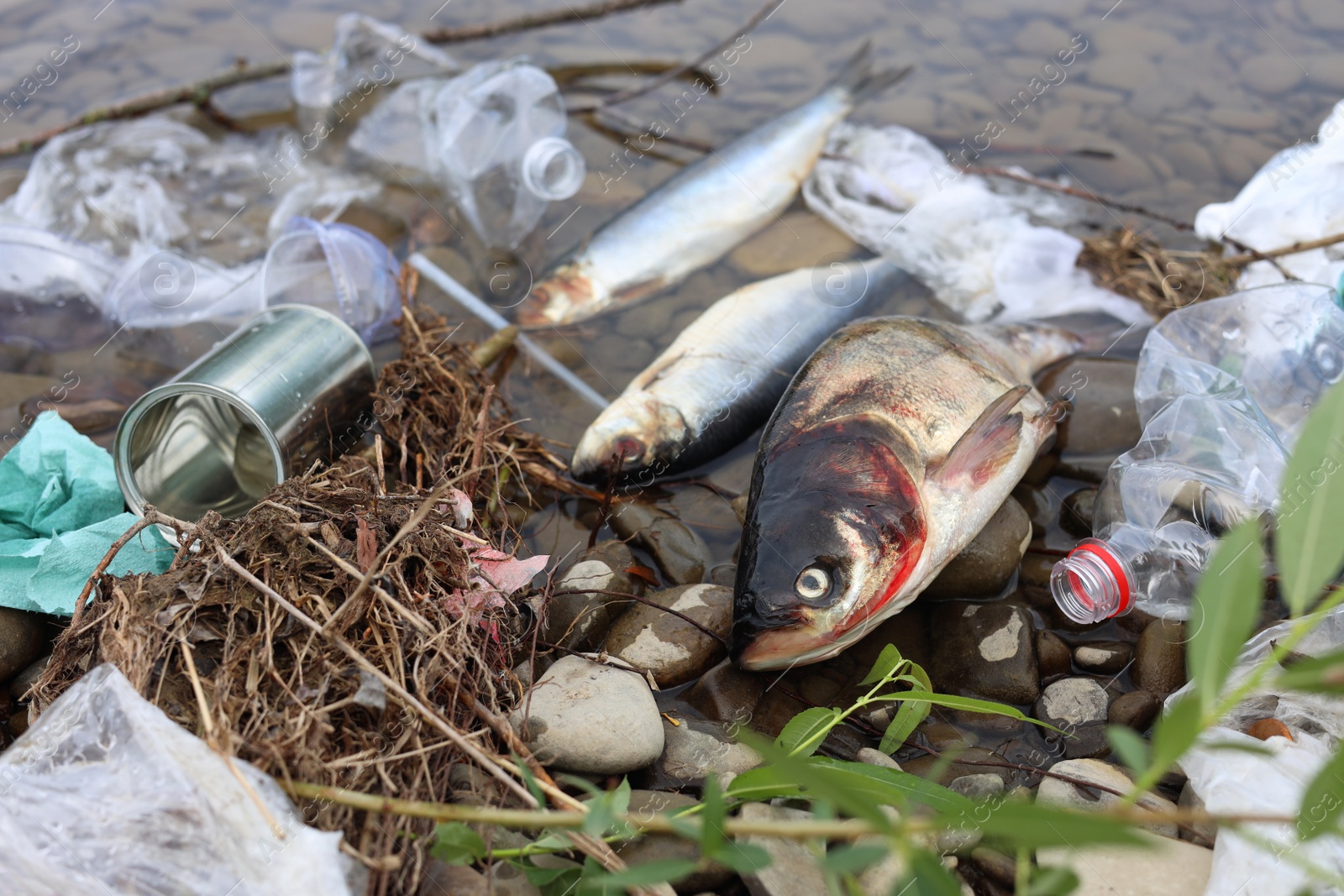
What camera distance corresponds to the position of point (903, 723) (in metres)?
2.61

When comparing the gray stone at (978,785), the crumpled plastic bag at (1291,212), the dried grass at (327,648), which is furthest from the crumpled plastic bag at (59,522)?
the crumpled plastic bag at (1291,212)

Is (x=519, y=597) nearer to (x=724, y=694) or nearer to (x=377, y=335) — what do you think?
(x=724, y=694)

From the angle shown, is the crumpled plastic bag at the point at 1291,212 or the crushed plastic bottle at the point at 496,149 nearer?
the crumpled plastic bag at the point at 1291,212

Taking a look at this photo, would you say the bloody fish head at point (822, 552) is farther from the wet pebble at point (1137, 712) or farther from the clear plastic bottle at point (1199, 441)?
the wet pebble at point (1137, 712)

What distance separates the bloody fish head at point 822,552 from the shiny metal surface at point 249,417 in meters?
1.79

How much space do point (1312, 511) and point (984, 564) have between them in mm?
1700

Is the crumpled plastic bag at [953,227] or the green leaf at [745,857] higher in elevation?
the green leaf at [745,857]

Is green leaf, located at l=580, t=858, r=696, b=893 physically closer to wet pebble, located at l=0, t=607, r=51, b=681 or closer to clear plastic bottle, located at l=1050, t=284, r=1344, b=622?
clear plastic bottle, located at l=1050, t=284, r=1344, b=622

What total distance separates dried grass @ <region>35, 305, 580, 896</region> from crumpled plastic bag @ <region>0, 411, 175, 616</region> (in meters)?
0.54

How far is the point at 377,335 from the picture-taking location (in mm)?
4398

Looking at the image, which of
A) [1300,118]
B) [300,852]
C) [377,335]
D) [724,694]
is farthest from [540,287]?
[1300,118]

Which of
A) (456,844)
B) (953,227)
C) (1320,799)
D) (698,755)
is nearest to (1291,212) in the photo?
(953,227)

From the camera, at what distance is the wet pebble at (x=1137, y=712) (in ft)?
9.10

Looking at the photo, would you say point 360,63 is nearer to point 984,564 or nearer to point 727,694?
point 727,694
